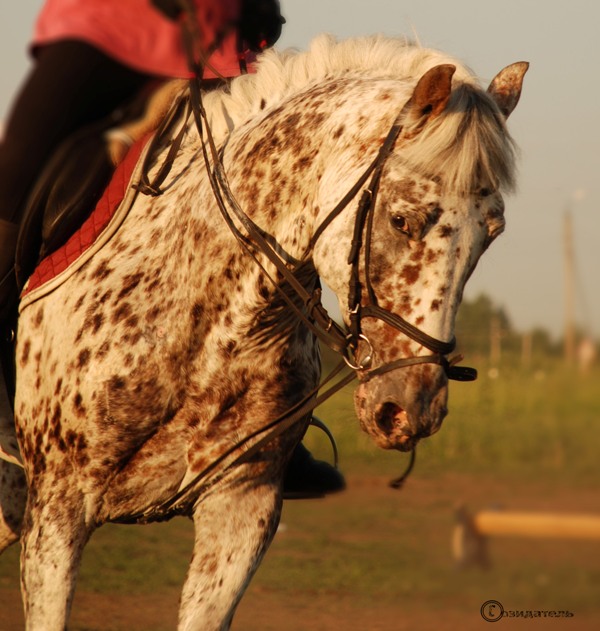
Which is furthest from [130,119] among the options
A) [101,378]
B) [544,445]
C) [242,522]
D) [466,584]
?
[544,445]

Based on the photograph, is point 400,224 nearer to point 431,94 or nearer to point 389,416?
point 431,94

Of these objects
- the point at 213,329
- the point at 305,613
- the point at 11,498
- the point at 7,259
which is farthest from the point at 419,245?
the point at 305,613

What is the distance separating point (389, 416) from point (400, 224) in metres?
0.58

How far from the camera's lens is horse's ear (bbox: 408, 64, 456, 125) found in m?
3.32

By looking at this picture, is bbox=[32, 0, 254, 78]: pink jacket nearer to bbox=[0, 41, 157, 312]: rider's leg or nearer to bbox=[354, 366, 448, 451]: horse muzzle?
bbox=[0, 41, 157, 312]: rider's leg

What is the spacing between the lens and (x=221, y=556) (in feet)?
12.8

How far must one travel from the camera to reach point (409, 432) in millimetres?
3322

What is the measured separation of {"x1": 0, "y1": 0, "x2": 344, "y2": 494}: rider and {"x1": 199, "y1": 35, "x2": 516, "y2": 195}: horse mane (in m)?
0.17

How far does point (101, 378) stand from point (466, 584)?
2.56 m

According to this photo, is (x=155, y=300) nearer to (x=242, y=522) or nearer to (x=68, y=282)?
(x=68, y=282)

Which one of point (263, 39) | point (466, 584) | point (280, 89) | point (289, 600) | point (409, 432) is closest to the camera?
point (409, 432)

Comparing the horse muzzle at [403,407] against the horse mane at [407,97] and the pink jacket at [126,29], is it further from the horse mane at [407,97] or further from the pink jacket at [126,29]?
the pink jacket at [126,29]

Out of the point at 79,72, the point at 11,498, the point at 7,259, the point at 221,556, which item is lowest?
the point at 11,498

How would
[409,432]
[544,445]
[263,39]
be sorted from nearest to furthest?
1. [409,432]
2. [263,39]
3. [544,445]
